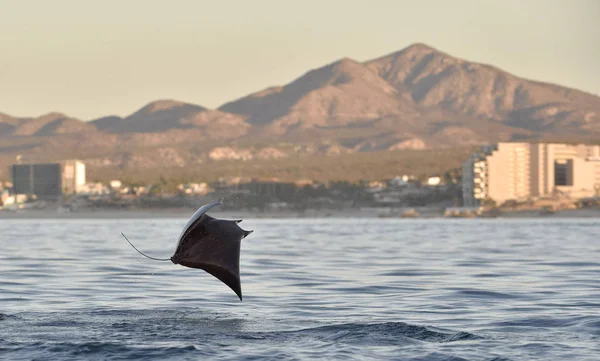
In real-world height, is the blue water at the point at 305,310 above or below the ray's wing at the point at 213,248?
below

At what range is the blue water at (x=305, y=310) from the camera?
1082 inches

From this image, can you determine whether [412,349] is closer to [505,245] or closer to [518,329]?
[518,329]

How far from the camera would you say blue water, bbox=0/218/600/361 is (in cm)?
2748

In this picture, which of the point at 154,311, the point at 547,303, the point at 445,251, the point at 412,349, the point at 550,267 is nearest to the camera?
the point at 412,349

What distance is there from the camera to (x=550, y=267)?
56281 millimetres

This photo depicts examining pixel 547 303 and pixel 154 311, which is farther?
pixel 547 303

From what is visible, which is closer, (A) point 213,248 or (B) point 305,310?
(A) point 213,248

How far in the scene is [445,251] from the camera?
75.8 meters

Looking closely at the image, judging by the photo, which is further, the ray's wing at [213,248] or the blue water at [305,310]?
the ray's wing at [213,248]

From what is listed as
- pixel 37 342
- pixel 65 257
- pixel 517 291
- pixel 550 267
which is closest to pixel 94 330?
pixel 37 342

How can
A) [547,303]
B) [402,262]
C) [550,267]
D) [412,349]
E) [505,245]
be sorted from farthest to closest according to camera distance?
[505,245], [402,262], [550,267], [547,303], [412,349]

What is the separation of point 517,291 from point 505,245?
146 feet

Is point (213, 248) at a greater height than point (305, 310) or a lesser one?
greater

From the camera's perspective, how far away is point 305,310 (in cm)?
3569
